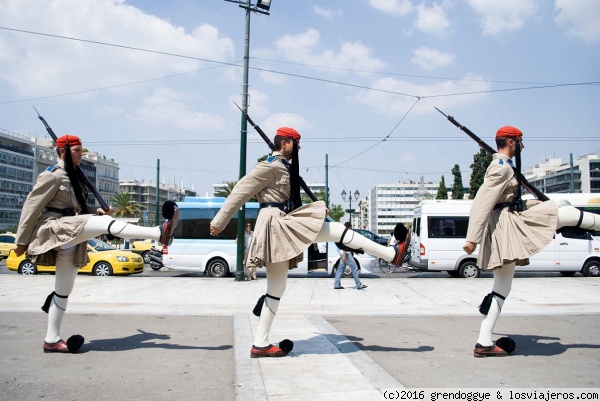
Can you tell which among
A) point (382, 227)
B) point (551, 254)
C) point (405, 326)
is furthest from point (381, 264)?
point (382, 227)

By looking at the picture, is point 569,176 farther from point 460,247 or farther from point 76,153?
point 76,153

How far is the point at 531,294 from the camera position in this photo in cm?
1189

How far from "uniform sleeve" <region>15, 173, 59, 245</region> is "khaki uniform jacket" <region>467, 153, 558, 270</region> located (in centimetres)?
420

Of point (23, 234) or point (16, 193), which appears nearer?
point (23, 234)

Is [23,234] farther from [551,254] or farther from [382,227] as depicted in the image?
[382,227]

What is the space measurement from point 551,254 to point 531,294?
7.31 m

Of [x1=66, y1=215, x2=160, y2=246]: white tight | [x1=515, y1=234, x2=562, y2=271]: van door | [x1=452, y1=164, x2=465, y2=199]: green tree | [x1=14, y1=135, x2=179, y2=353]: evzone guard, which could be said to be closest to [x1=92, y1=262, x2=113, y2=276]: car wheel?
[x1=14, y1=135, x2=179, y2=353]: evzone guard

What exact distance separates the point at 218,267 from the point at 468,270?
8628mm

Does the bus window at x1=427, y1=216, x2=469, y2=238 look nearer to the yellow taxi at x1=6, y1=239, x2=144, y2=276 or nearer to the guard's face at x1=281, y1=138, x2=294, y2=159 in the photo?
the yellow taxi at x1=6, y1=239, x2=144, y2=276

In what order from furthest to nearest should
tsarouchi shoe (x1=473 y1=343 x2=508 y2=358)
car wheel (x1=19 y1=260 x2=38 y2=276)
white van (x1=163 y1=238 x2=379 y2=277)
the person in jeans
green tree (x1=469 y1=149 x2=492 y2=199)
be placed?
green tree (x1=469 y1=149 x2=492 y2=199) → car wheel (x1=19 y1=260 x2=38 y2=276) → white van (x1=163 y1=238 x2=379 y2=277) → the person in jeans → tsarouchi shoe (x1=473 y1=343 x2=508 y2=358)

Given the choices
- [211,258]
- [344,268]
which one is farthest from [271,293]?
[211,258]

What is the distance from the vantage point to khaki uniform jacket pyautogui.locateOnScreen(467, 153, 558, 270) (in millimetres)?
5070

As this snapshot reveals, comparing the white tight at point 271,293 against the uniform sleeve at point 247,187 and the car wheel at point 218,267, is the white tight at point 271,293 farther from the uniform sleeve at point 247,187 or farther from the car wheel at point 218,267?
the car wheel at point 218,267

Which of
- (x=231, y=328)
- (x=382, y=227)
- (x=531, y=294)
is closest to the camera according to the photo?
(x=231, y=328)
